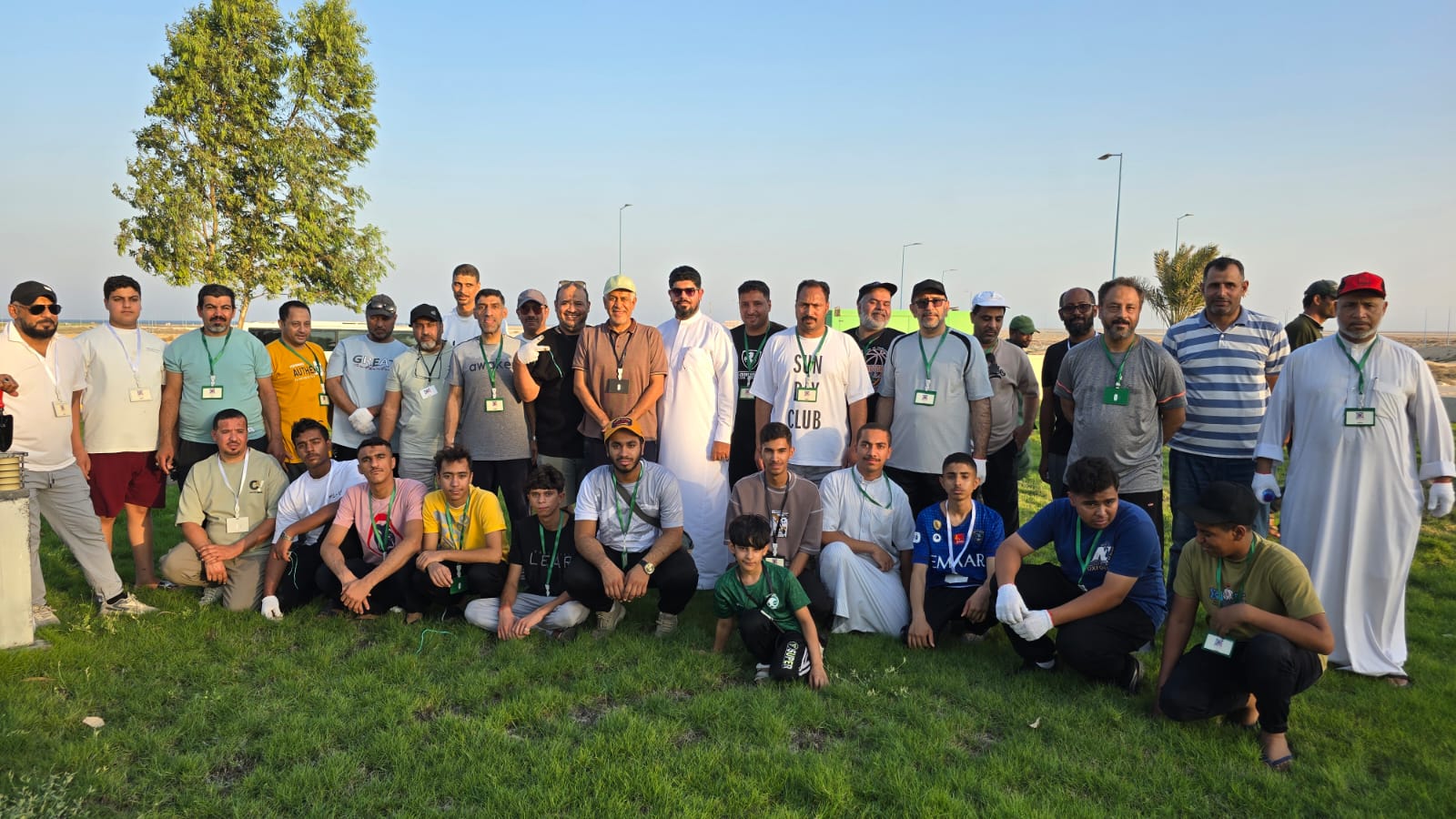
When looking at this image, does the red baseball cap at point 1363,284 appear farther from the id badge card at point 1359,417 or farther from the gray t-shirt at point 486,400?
the gray t-shirt at point 486,400

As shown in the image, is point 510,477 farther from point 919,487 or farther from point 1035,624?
point 1035,624

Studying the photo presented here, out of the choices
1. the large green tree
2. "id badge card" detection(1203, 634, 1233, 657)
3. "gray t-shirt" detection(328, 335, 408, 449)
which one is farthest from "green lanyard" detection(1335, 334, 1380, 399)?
the large green tree

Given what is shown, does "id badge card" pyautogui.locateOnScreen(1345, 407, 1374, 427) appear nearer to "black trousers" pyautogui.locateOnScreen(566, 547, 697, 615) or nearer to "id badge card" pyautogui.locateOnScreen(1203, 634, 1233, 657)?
"id badge card" pyautogui.locateOnScreen(1203, 634, 1233, 657)

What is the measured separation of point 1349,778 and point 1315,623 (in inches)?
24.7

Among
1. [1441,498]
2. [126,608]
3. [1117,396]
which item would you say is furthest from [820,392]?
[126,608]

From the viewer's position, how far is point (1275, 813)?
324 centimetres

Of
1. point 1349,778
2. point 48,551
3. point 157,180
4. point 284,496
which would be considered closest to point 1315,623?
point 1349,778

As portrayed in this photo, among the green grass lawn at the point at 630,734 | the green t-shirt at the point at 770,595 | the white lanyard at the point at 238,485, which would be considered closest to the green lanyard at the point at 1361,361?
the green grass lawn at the point at 630,734

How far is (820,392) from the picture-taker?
5863 millimetres

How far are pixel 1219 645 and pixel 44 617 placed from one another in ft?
22.0

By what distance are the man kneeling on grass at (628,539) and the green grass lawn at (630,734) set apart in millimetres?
296

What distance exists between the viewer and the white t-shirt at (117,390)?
5711 millimetres

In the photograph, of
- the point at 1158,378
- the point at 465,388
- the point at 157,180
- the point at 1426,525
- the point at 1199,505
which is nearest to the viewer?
the point at 1199,505

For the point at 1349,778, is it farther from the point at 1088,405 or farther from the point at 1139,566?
the point at 1088,405
